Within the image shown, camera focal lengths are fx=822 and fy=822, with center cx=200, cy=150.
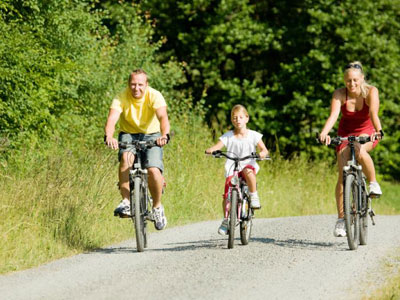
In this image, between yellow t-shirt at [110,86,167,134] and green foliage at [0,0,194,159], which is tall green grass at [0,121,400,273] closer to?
green foliage at [0,0,194,159]

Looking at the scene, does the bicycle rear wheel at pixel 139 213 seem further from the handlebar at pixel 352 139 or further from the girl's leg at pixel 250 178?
the handlebar at pixel 352 139

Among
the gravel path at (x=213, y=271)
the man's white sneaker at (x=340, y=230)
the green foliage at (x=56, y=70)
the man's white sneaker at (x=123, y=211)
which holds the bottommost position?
the gravel path at (x=213, y=271)

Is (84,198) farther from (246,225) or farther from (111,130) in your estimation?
(246,225)

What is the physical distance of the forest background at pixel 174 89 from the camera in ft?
33.4

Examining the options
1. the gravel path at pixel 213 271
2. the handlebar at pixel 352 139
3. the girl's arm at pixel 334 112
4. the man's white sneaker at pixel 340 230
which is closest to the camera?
the gravel path at pixel 213 271

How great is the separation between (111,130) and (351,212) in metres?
2.75

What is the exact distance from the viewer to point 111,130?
28.9 feet

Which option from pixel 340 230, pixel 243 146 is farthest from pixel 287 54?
pixel 340 230

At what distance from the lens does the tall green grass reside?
904cm

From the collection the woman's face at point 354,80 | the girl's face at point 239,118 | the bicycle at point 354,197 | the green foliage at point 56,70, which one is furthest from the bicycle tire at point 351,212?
the green foliage at point 56,70

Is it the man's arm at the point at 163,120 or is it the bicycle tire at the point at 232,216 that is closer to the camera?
the bicycle tire at the point at 232,216

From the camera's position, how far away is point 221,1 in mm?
21734

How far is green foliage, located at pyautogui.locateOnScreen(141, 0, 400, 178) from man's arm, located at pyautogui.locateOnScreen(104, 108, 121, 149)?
12.5 m

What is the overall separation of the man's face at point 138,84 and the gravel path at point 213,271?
5.77ft
